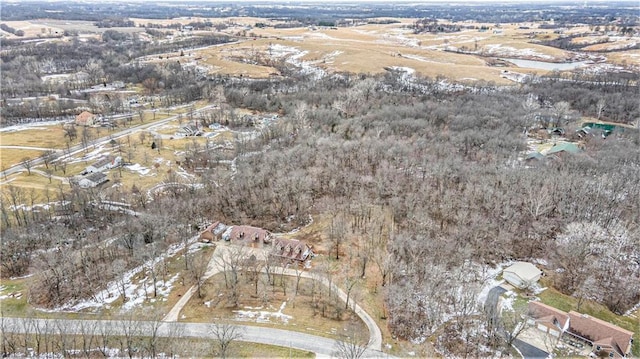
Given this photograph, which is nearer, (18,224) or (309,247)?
(309,247)

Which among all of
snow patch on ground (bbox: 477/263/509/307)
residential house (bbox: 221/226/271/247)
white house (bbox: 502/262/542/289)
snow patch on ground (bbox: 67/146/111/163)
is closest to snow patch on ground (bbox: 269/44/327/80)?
snow patch on ground (bbox: 67/146/111/163)

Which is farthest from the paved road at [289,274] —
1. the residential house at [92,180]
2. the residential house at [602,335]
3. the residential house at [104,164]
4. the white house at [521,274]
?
the residential house at [104,164]

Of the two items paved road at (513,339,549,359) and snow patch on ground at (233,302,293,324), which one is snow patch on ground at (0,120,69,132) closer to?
snow patch on ground at (233,302,293,324)

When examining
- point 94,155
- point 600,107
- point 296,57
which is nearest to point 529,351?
point 94,155

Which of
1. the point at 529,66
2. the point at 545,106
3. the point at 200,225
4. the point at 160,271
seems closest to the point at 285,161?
the point at 200,225

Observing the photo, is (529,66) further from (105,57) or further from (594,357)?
(105,57)
